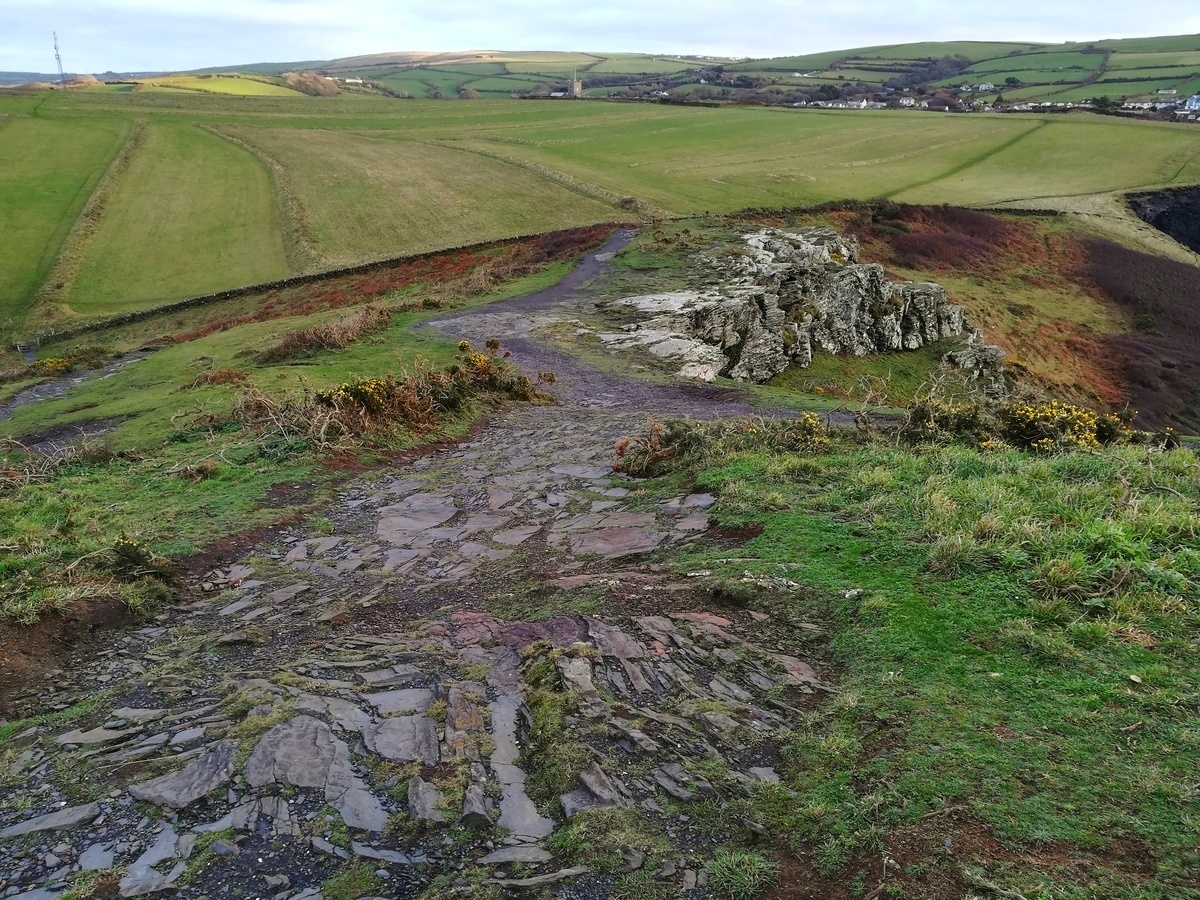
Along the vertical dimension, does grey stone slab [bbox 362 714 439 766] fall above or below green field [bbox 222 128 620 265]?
below

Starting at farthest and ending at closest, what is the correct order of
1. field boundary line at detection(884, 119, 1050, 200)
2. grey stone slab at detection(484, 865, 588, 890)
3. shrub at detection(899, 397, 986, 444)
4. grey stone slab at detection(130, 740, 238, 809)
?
1. field boundary line at detection(884, 119, 1050, 200)
2. shrub at detection(899, 397, 986, 444)
3. grey stone slab at detection(130, 740, 238, 809)
4. grey stone slab at detection(484, 865, 588, 890)

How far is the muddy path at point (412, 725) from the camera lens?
5414mm

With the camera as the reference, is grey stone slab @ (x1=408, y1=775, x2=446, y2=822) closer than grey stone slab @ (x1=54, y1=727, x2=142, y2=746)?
Yes

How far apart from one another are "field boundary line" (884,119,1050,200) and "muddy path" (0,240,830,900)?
71244mm

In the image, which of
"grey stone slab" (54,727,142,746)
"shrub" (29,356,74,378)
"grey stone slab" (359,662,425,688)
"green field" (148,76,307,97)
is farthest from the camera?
"green field" (148,76,307,97)

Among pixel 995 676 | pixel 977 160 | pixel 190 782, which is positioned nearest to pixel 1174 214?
pixel 977 160

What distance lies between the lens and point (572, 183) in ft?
215

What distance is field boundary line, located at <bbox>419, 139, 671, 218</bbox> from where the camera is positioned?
57.8 metres

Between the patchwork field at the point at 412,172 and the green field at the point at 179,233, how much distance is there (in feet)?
0.62

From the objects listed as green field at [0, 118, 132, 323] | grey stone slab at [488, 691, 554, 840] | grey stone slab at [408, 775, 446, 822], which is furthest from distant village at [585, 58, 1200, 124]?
grey stone slab at [408, 775, 446, 822]

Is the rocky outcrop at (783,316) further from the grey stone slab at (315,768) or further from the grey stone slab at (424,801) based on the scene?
the grey stone slab at (424,801)

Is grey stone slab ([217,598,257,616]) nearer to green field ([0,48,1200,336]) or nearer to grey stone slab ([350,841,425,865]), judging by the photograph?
grey stone slab ([350,841,425,865])

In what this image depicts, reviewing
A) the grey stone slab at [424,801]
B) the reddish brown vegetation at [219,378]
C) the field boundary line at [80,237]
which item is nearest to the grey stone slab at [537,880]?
the grey stone slab at [424,801]

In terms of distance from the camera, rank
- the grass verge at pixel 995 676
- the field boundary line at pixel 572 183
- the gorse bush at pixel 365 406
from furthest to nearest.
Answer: the field boundary line at pixel 572 183 → the gorse bush at pixel 365 406 → the grass verge at pixel 995 676
